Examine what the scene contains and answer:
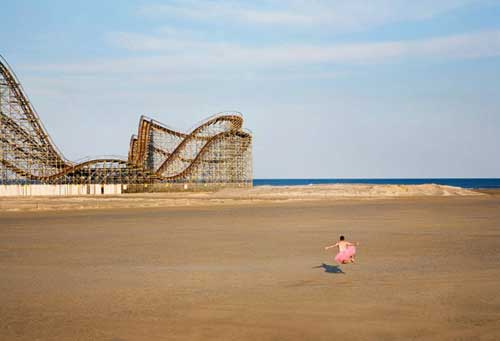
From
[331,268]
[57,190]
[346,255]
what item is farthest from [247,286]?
[57,190]

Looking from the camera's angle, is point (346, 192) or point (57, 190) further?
point (57, 190)

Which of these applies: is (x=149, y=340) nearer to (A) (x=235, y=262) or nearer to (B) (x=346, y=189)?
(A) (x=235, y=262)

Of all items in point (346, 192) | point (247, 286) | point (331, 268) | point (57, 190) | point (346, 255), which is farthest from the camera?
point (57, 190)

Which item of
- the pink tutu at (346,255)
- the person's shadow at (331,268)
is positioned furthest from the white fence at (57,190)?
the pink tutu at (346,255)

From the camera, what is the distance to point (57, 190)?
51.0 m

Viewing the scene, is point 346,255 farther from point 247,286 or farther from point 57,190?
point 57,190

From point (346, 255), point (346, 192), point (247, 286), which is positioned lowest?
point (247, 286)

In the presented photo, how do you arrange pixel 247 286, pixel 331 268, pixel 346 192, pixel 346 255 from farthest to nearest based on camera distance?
pixel 346 192
pixel 331 268
pixel 346 255
pixel 247 286

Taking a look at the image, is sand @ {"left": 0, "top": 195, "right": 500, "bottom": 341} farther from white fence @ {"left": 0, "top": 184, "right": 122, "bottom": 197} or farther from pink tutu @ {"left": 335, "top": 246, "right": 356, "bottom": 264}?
white fence @ {"left": 0, "top": 184, "right": 122, "bottom": 197}

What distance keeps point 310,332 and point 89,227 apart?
14.5 metres

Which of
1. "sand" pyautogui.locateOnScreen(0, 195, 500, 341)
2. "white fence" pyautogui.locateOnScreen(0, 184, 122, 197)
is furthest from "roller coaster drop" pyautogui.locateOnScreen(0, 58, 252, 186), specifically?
"sand" pyautogui.locateOnScreen(0, 195, 500, 341)

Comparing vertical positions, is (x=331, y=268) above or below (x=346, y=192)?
below

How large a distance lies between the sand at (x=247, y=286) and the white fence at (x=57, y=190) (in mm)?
32572

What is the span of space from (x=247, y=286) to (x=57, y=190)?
44.1 meters
